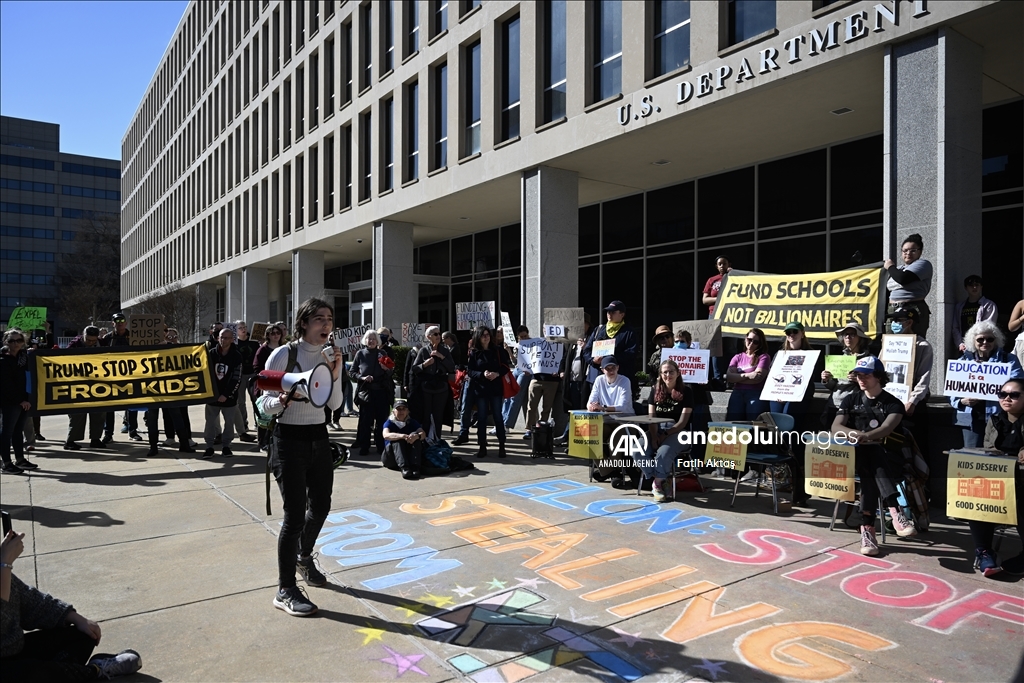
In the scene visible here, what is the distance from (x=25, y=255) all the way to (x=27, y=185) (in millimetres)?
10268

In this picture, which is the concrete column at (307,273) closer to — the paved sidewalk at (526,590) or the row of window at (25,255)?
the paved sidewalk at (526,590)

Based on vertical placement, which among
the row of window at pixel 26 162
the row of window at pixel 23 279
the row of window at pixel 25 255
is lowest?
the row of window at pixel 23 279

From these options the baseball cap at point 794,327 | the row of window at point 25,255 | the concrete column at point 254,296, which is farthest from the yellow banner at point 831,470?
the row of window at point 25,255

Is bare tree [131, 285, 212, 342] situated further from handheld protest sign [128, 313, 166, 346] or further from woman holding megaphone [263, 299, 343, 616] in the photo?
woman holding megaphone [263, 299, 343, 616]

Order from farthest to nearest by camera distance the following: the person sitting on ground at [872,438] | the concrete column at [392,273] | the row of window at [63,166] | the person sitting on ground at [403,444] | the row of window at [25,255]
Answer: the row of window at [63,166], the row of window at [25,255], the concrete column at [392,273], the person sitting on ground at [403,444], the person sitting on ground at [872,438]

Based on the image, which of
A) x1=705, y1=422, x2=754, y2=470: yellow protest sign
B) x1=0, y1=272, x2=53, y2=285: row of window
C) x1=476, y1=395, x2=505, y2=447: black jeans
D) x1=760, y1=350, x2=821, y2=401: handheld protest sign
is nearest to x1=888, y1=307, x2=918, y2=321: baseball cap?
x1=760, y1=350, x2=821, y2=401: handheld protest sign

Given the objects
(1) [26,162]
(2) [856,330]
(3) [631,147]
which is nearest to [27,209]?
(1) [26,162]

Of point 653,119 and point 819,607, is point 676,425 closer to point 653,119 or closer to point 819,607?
point 819,607

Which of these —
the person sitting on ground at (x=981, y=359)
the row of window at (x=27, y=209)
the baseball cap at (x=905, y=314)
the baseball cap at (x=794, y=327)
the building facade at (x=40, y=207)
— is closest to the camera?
the person sitting on ground at (x=981, y=359)

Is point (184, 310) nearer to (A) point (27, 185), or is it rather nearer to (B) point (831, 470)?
(B) point (831, 470)

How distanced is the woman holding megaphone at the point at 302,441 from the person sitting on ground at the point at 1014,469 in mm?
4879

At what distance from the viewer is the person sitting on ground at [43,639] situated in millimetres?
2920

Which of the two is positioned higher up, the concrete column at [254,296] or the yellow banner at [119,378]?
the concrete column at [254,296]

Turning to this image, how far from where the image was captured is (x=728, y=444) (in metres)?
→ 7.23
